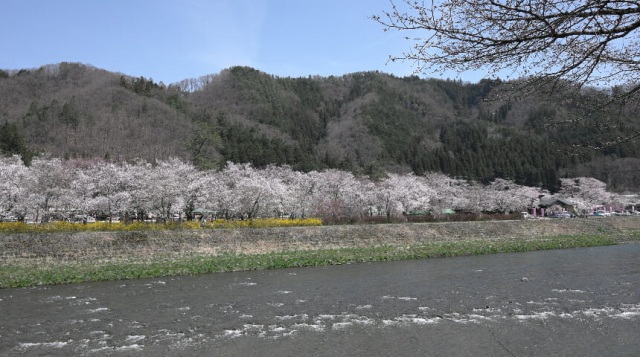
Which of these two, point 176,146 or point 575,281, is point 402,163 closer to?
point 176,146

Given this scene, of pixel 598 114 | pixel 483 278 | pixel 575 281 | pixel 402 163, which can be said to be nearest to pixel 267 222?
pixel 483 278

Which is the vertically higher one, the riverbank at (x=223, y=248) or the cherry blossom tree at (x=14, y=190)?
the cherry blossom tree at (x=14, y=190)

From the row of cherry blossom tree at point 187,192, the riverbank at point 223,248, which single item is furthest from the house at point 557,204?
the riverbank at point 223,248

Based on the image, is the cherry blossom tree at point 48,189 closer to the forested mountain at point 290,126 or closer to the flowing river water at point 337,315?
the flowing river water at point 337,315

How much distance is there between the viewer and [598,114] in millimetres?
6227

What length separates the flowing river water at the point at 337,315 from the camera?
33.3 ft

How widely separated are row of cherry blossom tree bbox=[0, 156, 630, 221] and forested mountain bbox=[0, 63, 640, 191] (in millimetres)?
12116

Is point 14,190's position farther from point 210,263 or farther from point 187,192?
point 210,263

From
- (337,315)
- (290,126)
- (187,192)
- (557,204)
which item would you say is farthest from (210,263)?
(290,126)

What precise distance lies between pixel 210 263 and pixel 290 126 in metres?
98.4

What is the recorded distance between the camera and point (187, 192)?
135 feet

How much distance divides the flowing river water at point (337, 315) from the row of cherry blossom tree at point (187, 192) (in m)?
17.5

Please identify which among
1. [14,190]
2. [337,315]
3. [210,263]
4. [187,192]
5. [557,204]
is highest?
[14,190]

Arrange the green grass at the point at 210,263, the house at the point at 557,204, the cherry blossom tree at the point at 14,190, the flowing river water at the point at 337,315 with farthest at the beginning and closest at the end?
the house at the point at 557,204, the cherry blossom tree at the point at 14,190, the green grass at the point at 210,263, the flowing river water at the point at 337,315
